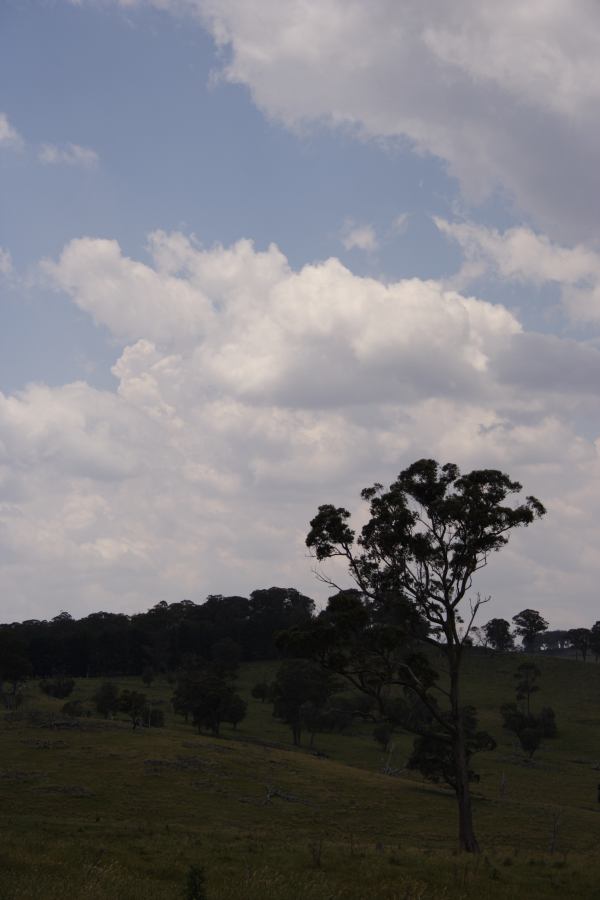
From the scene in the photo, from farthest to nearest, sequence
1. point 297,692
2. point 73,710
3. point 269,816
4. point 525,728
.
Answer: point 525,728, point 297,692, point 73,710, point 269,816

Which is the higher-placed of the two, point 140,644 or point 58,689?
A: point 140,644

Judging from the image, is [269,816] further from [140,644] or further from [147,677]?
[140,644]

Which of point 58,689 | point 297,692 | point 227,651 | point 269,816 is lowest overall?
point 269,816

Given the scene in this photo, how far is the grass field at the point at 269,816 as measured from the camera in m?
20.7

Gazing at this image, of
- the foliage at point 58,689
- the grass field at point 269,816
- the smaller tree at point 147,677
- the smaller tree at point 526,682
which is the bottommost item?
the grass field at point 269,816

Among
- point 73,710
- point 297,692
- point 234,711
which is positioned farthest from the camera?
A: point 297,692

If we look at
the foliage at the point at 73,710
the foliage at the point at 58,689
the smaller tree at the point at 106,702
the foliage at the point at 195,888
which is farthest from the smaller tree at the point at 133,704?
the foliage at the point at 195,888

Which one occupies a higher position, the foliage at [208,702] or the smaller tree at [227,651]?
the smaller tree at [227,651]

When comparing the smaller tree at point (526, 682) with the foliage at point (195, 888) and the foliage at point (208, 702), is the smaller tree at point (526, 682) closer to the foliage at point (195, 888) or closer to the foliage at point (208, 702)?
the foliage at point (208, 702)

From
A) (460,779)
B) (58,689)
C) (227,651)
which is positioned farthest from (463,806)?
(227,651)

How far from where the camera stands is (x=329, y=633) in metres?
36.9

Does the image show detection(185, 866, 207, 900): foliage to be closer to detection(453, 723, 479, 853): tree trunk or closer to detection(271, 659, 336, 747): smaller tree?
detection(453, 723, 479, 853): tree trunk

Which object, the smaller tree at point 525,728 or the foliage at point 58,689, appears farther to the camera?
the foliage at point 58,689

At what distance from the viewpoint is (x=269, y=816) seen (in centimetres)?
5384
